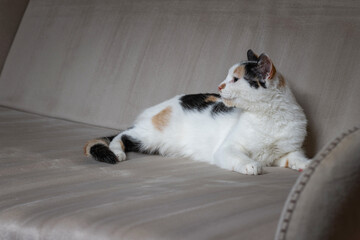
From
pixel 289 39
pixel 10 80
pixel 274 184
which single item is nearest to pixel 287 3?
pixel 289 39

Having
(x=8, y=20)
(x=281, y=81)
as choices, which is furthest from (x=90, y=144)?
(x=8, y=20)

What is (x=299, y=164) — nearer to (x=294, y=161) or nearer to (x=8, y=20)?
(x=294, y=161)

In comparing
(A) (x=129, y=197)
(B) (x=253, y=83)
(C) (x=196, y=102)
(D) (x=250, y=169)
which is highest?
(B) (x=253, y=83)

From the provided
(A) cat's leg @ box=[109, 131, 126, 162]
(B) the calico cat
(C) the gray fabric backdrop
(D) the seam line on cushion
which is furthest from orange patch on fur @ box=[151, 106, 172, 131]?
(C) the gray fabric backdrop

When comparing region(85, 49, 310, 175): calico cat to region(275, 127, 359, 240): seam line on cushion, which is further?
region(85, 49, 310, 175): calico cat

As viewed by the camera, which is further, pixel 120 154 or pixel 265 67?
pixel 120 154

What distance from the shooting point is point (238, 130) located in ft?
5.79

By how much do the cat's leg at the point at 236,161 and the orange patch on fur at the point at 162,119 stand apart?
310 mm

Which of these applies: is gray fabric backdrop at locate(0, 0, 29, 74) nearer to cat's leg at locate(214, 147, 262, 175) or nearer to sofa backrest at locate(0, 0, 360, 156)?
sofa backrest at locate(0, 0, 360, 156)

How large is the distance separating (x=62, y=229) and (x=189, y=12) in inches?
52.3

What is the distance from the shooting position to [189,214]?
110 cm

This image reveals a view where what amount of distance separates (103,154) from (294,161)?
2.05 ft

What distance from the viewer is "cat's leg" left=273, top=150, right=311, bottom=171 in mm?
1647

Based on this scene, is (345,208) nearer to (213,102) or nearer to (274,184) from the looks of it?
(274,184)
